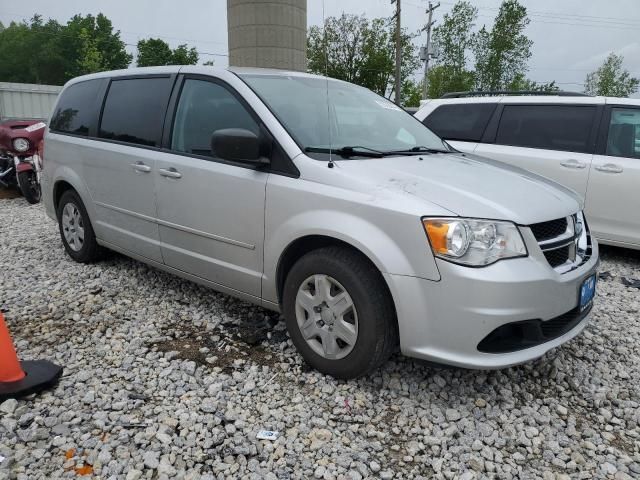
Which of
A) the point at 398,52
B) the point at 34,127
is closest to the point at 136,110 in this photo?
the point at 34,127

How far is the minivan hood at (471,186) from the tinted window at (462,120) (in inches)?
114

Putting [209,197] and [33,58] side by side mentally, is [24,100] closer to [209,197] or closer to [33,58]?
[209,197]

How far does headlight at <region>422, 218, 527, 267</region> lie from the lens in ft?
7.76

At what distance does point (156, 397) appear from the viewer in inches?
108

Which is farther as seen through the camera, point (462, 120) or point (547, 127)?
point (462, 120)

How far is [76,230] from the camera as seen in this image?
192 inches

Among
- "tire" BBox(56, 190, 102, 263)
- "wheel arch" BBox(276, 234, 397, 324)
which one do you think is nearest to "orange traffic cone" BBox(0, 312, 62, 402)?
"wheel arch" BBox(276, 234, 397, 324)

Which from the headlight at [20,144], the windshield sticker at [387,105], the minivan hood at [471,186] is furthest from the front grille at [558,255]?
the headlight at [20,144]

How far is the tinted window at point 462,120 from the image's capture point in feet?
19.6

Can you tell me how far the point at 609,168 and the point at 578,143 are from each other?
1.40ft

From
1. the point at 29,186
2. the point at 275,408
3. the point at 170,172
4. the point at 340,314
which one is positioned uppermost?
the point at 170,172

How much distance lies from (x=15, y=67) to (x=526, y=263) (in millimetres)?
72093

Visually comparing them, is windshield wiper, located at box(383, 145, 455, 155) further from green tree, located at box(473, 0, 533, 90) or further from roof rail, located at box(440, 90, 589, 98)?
green tree, located at box(473, 0, 533, 90)

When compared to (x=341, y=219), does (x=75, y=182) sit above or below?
below
